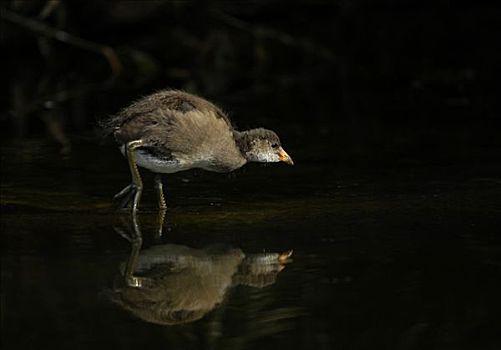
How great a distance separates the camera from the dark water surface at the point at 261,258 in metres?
6.11

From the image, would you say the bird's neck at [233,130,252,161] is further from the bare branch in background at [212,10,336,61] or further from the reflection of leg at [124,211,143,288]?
the bare branch in background at [212,10,336,61]

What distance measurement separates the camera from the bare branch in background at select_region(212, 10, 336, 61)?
18.4 metres

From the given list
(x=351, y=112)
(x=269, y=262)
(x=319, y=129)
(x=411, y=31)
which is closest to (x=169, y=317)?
(x=269, y=262)

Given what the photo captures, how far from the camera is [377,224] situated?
326 inches

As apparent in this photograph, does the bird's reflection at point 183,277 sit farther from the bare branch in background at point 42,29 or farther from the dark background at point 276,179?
the bare branch in background at point 42,29

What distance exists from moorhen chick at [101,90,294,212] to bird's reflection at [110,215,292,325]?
96 centimetres

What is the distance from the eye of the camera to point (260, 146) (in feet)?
30.7

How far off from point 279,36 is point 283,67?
0.54m

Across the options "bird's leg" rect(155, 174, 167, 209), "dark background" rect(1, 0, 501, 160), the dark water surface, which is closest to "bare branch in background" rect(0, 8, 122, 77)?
"dark background" rect(1, 0, 501, 160)

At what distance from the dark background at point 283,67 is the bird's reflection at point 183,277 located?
3653 millimetres

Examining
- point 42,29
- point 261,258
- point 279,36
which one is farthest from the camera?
point 279,36

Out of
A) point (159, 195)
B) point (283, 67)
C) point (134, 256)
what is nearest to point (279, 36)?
point (283, 67)

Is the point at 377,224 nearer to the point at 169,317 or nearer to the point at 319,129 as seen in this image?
the point at 169,317

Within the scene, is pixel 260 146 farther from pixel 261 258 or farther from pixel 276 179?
pixel 261 258
